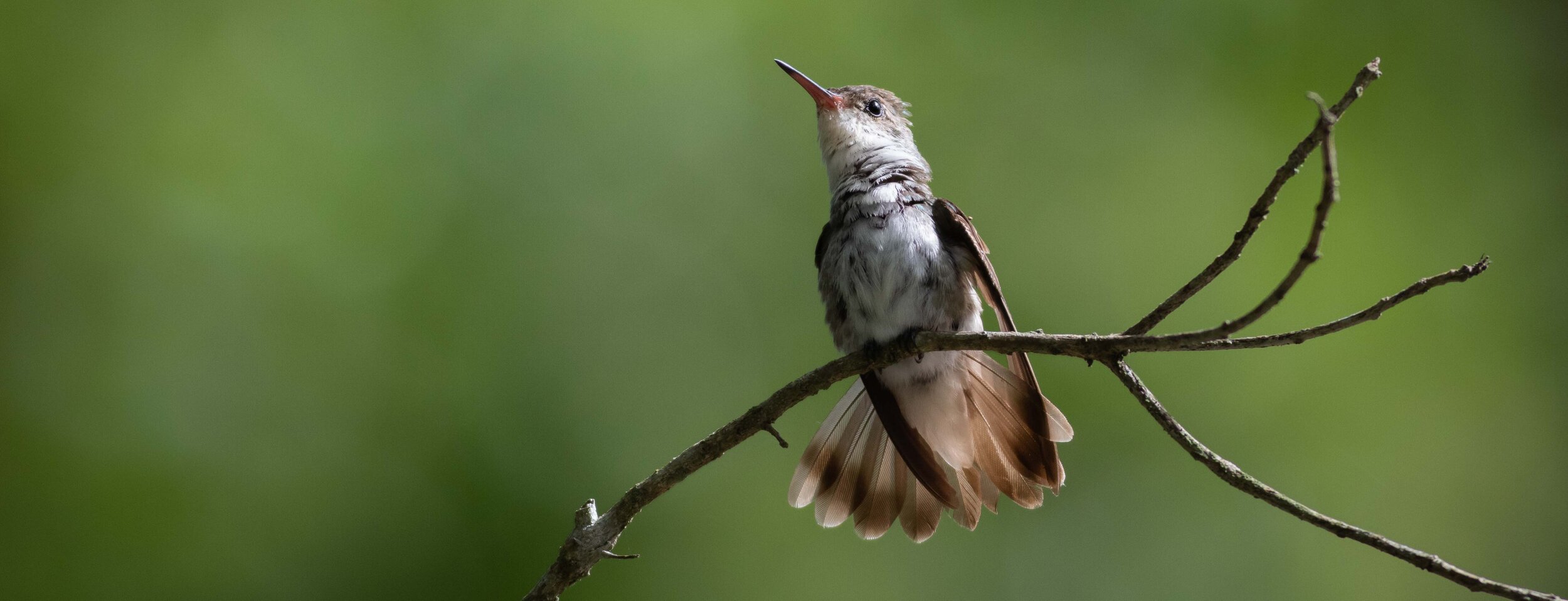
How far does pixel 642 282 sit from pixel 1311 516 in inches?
94.5

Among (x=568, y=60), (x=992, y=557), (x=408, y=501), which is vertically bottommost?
(x=992, y=557)

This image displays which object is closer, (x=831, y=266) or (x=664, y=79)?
(x=831, y=266)

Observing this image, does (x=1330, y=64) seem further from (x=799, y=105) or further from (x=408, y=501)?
(x=408, y=501)

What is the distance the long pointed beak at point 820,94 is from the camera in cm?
247

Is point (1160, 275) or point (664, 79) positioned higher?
point (664, 79)

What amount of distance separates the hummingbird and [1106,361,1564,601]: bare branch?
51 cm

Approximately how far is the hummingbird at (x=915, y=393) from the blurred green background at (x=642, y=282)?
1.18m

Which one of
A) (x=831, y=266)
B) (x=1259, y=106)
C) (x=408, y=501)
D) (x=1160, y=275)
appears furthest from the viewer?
(x=1259, y=106)

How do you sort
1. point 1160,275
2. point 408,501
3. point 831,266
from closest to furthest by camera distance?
point 831,266 < point 408,501 < point 1160,275

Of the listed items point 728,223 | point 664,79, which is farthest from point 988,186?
point 664,79

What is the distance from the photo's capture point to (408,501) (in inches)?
124

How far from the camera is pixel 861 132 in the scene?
7.88ft

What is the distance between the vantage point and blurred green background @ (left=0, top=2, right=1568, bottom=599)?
3072mm

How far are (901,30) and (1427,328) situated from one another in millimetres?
2047
